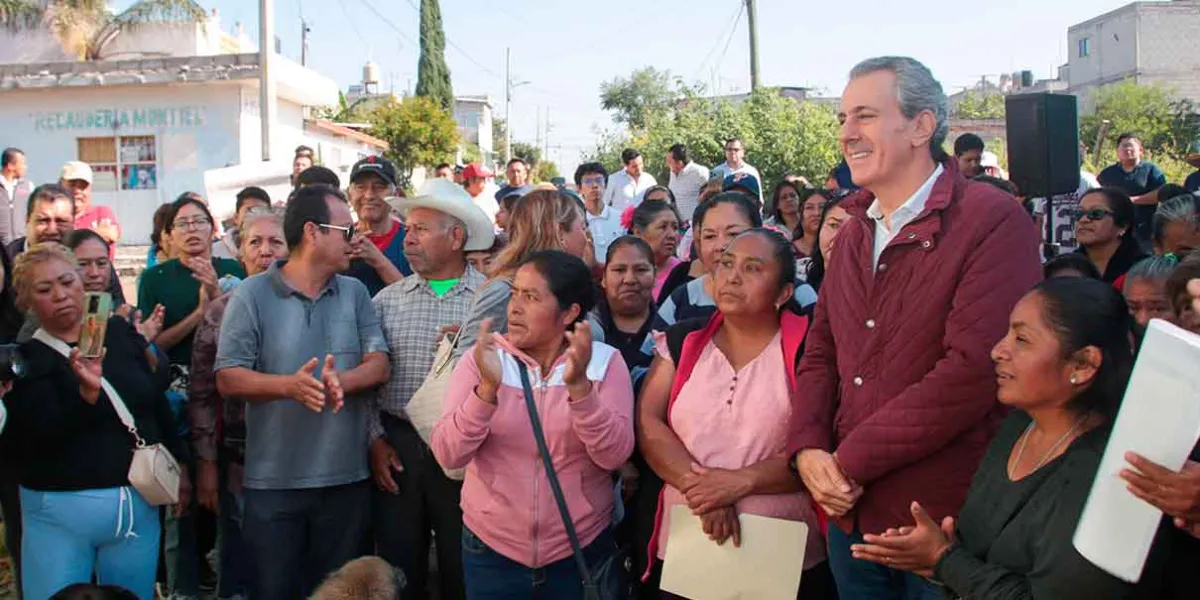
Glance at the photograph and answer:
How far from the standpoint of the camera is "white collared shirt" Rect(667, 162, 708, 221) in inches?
526

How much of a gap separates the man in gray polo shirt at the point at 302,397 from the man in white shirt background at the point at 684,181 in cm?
921

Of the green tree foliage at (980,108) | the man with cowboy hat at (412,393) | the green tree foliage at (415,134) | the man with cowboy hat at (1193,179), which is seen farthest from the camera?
the green tree foliage at (980,108)

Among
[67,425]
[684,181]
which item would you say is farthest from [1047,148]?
[67,425]

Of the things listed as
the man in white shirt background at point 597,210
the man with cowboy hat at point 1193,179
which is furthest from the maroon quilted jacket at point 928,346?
the man with cowboy hat at point 1193,179

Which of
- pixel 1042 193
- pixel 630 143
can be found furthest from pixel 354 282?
pixel 630 143

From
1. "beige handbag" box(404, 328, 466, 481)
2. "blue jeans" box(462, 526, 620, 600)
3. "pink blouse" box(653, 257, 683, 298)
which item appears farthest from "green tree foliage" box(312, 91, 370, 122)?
"blue jeans" box(462, 526, 620, 600)

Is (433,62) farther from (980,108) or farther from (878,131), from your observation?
(878,131)

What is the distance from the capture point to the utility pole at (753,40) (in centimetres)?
2028

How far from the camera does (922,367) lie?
2918mm

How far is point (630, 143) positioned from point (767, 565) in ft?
66.2

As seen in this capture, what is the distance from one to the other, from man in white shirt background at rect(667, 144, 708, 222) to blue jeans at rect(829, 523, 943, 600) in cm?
1029

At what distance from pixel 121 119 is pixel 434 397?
24089 millimetres

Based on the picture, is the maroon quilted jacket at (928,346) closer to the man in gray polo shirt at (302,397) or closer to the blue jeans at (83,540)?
the man in gray polo shirt at (302,397)

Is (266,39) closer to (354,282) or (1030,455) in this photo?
(354,282)
